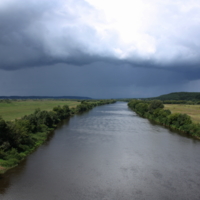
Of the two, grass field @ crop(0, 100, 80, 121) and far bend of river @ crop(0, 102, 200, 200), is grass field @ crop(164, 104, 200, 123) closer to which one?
far bend of river @ crop(0, 102, 200, 200)

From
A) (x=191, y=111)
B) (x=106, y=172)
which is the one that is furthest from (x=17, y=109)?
(x=191, y=111)

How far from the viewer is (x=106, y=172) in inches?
663

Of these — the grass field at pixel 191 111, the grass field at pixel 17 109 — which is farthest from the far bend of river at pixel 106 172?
the grass field at pixel 17 109

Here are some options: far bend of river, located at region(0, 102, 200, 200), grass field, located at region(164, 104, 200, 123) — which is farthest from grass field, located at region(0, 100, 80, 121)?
grass field, located at region(164, 104, 200, 123)

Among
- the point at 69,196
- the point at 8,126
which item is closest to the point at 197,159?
the point at 69,196

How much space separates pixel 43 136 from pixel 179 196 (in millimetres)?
19833

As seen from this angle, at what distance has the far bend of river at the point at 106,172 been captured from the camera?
1329 centimetres

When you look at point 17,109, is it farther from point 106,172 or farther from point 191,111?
point 191,111

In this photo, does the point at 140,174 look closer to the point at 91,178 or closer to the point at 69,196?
the point at 91,178

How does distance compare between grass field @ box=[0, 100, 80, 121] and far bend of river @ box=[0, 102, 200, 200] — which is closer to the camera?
Answer: far bend of river @ box=[0, 102, 200, 200]

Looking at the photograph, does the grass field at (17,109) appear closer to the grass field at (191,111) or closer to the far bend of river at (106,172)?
the far bend of river at (106,172)

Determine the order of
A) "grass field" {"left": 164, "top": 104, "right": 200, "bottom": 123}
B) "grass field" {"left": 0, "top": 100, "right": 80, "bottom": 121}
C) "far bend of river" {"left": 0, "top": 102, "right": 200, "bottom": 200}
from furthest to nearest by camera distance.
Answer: "grass field" {"left": 164, "top": 104, "right": 200, "bottom": 123}
"grass field" {"left": 0, "top": 100, "right": 80, "bottom": 121}
"far bend of river" {"left": 0, "top": 102, "right": 200, "bottom": 200}

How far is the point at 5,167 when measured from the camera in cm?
1648

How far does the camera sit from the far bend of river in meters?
13.3
